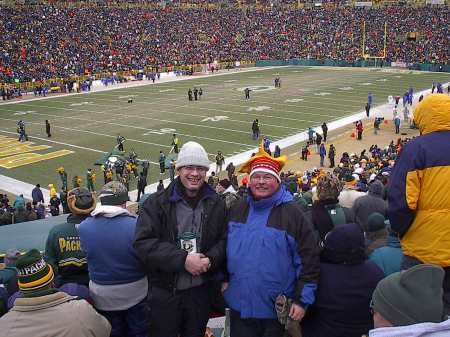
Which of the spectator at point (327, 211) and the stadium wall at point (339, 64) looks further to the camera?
the stadium wall at point (339, 64)

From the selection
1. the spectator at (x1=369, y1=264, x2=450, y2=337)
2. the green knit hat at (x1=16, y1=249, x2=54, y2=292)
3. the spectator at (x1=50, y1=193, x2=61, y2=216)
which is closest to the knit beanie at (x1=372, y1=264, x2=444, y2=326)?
the spectator at (x1=369, y1=264, x2=450, y2=337)

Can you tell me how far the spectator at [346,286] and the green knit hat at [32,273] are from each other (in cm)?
171

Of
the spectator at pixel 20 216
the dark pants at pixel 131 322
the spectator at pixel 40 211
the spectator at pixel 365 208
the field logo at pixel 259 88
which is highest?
the spectator at pixel 365 208

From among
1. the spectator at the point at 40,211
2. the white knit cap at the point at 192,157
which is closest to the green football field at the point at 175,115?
the spectator at the point at 40,211

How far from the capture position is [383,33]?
→ 62438 millimetres

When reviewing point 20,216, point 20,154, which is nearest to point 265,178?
point 20,216

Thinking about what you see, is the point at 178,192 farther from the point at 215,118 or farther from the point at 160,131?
the point at 215,118

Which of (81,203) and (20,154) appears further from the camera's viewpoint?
(20,154)

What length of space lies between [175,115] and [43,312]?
88.9ft

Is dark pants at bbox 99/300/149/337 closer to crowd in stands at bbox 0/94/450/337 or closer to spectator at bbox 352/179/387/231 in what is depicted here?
crowd in stands at bbox 0/94/450/337

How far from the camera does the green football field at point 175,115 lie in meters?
21.8

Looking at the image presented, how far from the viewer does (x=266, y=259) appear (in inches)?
129

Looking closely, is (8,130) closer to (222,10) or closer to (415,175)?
(415,175)

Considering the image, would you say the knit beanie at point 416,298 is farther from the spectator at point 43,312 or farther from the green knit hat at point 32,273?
the green knit hat at point 32,273
